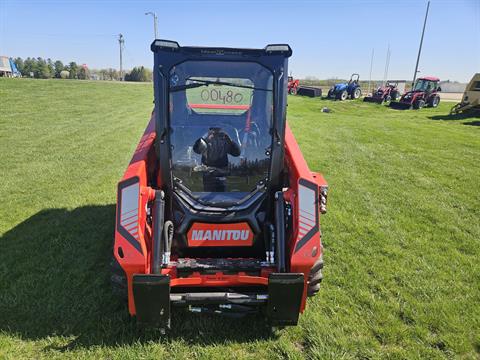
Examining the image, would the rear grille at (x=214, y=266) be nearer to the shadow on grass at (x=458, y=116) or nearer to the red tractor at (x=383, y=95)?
the shadow on grass at (x=458, y=116)

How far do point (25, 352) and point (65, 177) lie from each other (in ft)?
14.9

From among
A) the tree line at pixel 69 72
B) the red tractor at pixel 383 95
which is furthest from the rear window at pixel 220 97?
the tree line at pixel 69 72

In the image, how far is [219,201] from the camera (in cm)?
317

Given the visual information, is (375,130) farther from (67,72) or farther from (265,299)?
(67,72)

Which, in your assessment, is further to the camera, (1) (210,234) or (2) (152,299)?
(1) (210,234)

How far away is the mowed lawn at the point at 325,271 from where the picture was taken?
2783mm

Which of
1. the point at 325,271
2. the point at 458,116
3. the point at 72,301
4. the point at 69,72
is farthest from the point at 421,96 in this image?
the point at 69,72

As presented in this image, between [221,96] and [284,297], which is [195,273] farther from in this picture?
[221,96]

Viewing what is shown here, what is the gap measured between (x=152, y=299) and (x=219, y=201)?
1.00 meters

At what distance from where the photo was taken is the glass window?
312 centimetres

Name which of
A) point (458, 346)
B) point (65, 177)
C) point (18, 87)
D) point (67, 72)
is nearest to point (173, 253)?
point (458, 346)

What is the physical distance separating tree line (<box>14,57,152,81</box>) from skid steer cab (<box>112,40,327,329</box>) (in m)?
53.4

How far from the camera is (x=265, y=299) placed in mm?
2686

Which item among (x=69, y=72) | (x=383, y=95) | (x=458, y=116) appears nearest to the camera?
(x=458, y=116)
